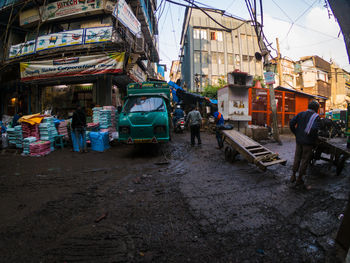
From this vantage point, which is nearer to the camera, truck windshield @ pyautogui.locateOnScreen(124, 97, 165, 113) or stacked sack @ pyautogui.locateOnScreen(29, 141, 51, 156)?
truck windshield @ pyautogui.locateOnScreen(124, 97, 165, 113)

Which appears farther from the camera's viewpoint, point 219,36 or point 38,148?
point 219,36

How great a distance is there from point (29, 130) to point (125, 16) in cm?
892

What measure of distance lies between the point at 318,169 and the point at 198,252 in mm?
4750

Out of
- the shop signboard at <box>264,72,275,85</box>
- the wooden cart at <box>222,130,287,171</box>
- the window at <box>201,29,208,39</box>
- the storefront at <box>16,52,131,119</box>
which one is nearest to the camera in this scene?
the wooden cart at <box>222,130,287,171</box>

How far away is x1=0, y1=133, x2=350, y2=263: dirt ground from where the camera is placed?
1842mm

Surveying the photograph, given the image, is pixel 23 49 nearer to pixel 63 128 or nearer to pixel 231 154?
pixel 63 128

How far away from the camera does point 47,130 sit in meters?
7.56

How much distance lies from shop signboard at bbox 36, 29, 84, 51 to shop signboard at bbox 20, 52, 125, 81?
5.02ft

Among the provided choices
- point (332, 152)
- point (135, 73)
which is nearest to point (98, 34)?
point (135, 73)

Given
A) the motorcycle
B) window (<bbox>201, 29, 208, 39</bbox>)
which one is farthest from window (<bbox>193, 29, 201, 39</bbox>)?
the motorcycle

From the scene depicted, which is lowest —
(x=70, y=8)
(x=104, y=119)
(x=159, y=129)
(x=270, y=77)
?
(x=159, y=129)

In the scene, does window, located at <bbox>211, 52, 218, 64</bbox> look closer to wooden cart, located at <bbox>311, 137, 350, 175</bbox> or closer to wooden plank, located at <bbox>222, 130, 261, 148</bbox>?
wooden plank, located at <bbox>222, 130, 261, 148</bbox>

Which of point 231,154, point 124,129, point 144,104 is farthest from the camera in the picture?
point 144,104

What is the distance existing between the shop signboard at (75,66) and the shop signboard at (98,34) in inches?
57.9
